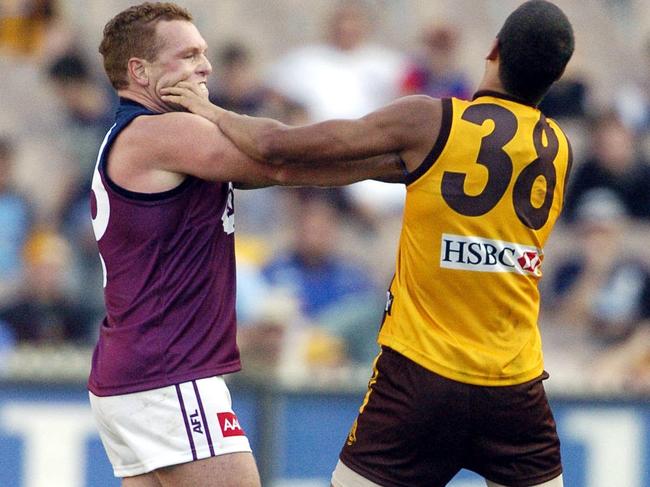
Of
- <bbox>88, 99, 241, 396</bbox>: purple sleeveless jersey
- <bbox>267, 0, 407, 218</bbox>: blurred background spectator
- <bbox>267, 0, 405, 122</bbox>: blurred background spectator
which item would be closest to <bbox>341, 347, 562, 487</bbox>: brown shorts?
<bbox>88, 99, 241, 396</bbox>: purple sleeveless jersey

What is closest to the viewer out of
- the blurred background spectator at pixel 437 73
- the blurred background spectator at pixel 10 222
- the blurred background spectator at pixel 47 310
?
the blurred background spectator at pixel 47 310

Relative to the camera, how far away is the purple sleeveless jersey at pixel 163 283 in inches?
189

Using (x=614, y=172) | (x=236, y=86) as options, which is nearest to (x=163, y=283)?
(x=236, y=86)

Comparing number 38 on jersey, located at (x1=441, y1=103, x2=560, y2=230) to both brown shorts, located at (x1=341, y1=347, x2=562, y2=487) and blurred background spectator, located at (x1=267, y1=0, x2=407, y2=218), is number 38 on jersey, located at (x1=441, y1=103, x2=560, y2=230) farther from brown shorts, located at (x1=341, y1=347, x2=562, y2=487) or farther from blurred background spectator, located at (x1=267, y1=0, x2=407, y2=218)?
blurred background spectator, located at (x1=267, y1=0, x2=407, y2=218)

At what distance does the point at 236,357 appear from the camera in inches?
195

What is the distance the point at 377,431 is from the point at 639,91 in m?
7.52

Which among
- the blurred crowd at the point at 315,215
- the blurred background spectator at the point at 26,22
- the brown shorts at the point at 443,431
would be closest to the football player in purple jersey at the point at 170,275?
the brown shorts at the point at 443,431

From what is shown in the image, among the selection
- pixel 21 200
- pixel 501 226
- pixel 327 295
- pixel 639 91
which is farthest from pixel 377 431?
pixel 639 91

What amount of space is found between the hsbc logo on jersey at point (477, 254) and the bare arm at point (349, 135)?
0.31 meters

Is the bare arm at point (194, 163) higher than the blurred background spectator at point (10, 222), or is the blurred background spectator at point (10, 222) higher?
the bare arm at point (194, 163)

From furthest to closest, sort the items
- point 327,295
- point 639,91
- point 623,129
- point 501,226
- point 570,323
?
point 639,91 < point 623,129 < point 570,323 < point 327,295 < point 501,226

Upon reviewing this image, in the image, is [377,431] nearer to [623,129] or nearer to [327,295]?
[327,295]

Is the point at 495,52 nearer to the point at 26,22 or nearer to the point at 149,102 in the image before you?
the point at 149,102

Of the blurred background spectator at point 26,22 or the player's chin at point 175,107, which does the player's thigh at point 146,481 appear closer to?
the player's chin at point 175,107
